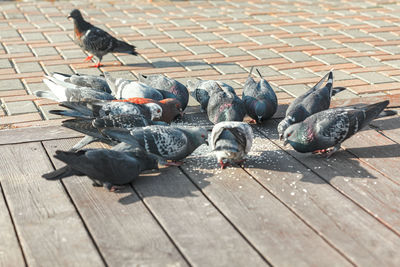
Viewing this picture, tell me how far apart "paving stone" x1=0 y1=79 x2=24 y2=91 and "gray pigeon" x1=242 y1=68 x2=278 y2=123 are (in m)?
2.15

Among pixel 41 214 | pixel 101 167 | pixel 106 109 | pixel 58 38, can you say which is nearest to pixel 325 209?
pixel 101 167

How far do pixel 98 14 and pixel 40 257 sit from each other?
20.0 ft

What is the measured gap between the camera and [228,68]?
6.01 meters

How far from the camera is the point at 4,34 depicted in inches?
284

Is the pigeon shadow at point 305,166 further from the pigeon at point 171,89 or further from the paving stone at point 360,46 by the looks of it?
the paving stone at point 360,46

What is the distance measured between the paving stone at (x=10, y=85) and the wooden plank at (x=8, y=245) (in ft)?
8.03

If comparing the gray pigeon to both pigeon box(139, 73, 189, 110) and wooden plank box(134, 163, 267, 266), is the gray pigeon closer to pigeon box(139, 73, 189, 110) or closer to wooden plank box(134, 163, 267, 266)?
pigeon box(139, 73, 189, 110)

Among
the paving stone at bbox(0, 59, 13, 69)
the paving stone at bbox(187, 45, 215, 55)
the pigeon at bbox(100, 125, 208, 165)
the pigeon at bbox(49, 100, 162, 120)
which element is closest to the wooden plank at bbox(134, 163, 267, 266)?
the pigeon at bbox(100, 125, 208, 165)

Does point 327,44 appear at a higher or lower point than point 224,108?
lower

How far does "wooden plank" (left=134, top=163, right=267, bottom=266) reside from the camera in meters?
2.72

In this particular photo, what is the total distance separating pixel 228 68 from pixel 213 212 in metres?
3.09

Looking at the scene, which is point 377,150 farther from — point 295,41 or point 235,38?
point 235,38

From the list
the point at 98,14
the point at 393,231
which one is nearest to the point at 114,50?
the point at 98,14

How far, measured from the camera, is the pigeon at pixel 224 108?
4258mm
